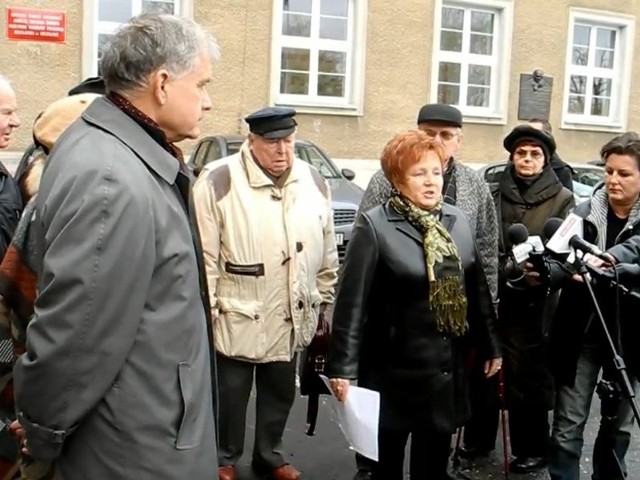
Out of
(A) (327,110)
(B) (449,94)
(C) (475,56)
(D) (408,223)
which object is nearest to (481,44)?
(C) (475,56)

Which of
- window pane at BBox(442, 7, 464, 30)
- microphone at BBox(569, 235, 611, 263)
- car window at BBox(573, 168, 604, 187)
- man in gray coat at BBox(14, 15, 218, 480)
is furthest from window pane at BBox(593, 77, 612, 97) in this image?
man in gray coat at BBox(14, 15, 218, 480)

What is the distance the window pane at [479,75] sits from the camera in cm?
1850

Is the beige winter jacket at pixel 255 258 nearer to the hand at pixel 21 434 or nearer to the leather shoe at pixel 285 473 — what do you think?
the leather shoe at pixel 285 473

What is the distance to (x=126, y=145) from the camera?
202cm

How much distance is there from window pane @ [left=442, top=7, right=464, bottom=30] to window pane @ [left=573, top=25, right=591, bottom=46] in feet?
10.4

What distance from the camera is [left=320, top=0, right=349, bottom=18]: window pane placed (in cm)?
1681

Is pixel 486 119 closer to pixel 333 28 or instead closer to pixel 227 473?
pixel 333 28

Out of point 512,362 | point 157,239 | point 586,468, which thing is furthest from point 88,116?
point 586,468

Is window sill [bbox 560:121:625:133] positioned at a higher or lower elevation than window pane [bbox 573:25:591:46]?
lower

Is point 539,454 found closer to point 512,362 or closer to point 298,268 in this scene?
point 512,362

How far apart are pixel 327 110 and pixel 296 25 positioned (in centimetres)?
186

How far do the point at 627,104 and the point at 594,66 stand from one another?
1.32 metres

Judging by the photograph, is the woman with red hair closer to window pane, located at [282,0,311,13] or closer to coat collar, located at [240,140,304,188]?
coat collar, located at [240,140,304,188]

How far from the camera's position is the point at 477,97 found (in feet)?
61.4
